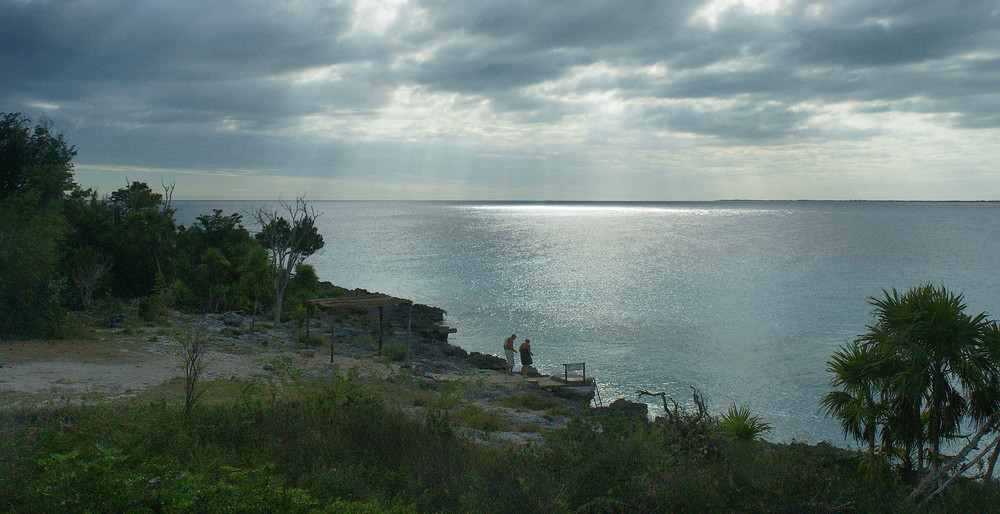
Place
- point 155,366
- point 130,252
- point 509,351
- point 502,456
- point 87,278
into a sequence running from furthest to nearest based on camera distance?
1. point 130,252
2. point 509,351
3. point 87,278
4. point 155,366
5. point 502,456

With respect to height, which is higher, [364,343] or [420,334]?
[364,343]

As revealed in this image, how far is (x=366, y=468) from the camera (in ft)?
26.2

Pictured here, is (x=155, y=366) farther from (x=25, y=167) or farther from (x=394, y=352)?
(x=25, y=167)

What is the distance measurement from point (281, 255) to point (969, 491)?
86.0 ft

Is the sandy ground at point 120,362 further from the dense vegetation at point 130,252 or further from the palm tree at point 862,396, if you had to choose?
the palm tree at point 862,396

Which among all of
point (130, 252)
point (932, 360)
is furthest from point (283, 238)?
point (932, 360)

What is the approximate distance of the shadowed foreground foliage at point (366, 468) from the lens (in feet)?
20.4

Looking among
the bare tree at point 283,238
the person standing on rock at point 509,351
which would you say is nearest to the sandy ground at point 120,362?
the bare tree at point 283,238

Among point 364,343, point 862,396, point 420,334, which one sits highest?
point 862,396

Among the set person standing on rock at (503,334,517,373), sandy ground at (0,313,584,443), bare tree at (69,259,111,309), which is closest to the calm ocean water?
person standing on rock at (503,334,517,373)

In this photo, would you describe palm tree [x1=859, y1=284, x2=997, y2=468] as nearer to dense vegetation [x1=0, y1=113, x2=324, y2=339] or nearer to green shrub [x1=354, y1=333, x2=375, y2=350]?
green shrub [x1=354, y1=333, x2=375, y2=350]

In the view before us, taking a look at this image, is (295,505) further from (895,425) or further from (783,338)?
(783,338)

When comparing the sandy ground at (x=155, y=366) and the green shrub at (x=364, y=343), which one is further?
the green shrub at (x=364, y=343)

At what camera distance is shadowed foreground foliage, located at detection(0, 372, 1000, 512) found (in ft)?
20.4
